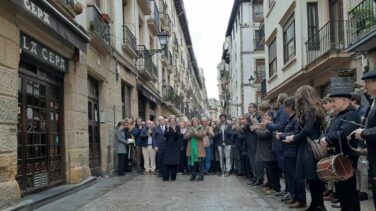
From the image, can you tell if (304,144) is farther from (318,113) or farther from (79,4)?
(79,4)

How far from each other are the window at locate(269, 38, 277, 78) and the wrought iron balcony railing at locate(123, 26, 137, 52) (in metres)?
7.19

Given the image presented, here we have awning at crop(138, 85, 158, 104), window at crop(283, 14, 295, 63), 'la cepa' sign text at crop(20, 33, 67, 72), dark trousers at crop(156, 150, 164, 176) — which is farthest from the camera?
awning at crop(138, 85, 158, 104)

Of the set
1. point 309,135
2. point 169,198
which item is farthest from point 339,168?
point 169,198

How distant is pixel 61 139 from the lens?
1134cm

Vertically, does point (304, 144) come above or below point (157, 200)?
above

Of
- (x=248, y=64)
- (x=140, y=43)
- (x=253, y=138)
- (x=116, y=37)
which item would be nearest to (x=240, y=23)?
(x=248, y=64)

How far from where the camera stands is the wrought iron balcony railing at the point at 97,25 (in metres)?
13.4

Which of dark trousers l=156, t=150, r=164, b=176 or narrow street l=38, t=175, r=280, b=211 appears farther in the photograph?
dark trousers l=156, t=150, r=164, b=176

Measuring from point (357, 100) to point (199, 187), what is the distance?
4.60 metres

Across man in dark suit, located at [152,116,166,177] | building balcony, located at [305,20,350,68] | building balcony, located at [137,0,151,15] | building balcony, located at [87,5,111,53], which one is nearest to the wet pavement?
man in dark suit, located at [152,116,166,177]

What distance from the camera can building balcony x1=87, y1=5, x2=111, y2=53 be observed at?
527 inches

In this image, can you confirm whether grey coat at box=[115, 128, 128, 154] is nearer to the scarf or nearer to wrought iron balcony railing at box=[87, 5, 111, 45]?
the scarf

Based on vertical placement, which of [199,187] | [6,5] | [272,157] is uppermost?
[6,5]

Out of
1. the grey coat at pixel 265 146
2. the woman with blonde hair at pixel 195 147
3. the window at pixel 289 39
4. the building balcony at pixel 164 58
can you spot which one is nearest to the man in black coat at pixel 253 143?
the grey coat at pixel 265 146
